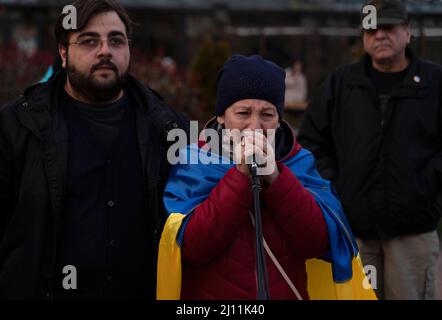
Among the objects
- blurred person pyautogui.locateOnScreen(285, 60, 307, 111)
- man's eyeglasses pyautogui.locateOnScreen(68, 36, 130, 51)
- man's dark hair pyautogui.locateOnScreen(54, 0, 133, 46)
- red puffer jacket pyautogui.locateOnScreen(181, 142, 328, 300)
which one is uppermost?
blurred person pyautogui.locateOnScreen(285, 60, 307, 111)

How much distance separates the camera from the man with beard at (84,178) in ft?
10.3

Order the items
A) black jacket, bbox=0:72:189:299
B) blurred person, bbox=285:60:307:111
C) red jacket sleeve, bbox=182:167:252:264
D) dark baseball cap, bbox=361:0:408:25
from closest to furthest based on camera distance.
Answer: red jacket sleeve, bbox=182:167:252:264 < black jacket, bbox=0:72:189:299 < dark baseball cap, bbox=361:0:408:25 < blurred person, bbox=285:60:307:111

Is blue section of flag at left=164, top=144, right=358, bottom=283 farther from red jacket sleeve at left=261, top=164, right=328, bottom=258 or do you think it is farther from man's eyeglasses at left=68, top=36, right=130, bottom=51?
man's eyeglasses at left=68, top=36, right=130, bottom=51

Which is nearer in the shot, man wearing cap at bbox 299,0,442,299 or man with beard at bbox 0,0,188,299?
man with beard at bbox 0,0,188,299

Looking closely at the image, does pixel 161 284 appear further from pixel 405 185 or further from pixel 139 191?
pixel 405 185

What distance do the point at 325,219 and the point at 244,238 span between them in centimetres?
30

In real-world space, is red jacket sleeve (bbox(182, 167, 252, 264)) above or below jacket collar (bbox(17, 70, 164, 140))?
below

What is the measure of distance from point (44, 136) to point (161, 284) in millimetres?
720

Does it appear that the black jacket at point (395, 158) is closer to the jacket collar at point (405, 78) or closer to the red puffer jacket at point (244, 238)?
the jacket collar at point (405, 78)

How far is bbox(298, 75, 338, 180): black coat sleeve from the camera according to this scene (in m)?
4.77

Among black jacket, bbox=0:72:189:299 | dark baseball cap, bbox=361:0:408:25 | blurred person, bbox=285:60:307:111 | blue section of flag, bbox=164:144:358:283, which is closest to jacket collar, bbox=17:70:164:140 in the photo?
black jacket, bbox=0:72:189:299

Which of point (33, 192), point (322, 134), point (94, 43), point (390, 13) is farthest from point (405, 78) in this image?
point (33, 192)

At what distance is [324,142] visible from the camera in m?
4.80
